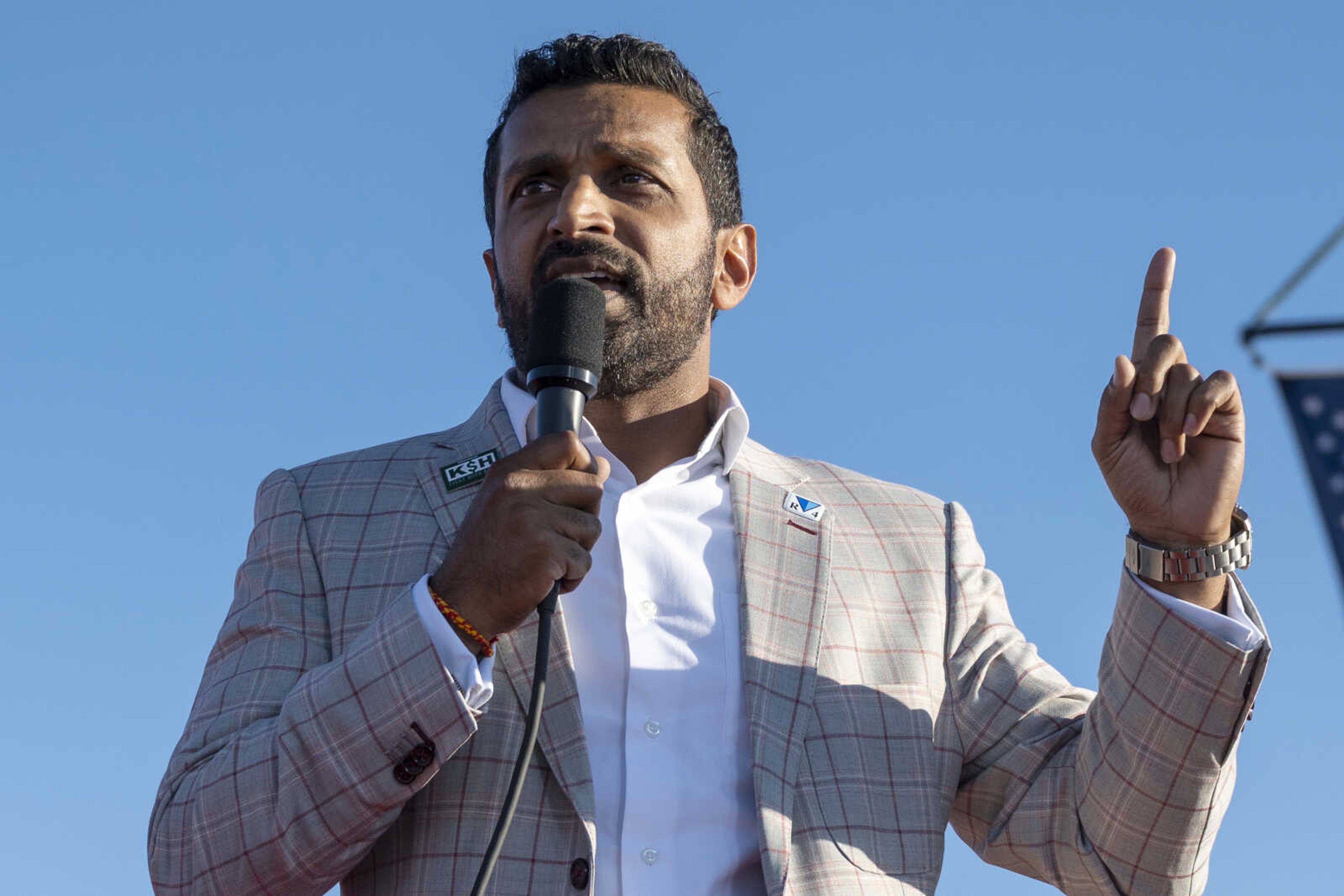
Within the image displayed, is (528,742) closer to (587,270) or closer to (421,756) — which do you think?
(421,756)

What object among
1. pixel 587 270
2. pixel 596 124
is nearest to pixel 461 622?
pixel 587 270

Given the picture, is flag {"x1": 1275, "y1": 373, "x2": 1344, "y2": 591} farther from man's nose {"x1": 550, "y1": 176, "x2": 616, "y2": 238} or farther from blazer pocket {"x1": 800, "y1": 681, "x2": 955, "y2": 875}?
man's nose {"x1": 550, "y1": 176, "x2": 616, "y2": 238}

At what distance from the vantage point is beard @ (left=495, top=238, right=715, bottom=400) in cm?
426

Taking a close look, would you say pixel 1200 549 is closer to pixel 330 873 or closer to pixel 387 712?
pixel 387 712

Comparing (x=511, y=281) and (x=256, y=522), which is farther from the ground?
(x=511, y=281)

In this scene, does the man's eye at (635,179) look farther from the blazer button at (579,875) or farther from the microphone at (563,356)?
the blazer button at (579,875)

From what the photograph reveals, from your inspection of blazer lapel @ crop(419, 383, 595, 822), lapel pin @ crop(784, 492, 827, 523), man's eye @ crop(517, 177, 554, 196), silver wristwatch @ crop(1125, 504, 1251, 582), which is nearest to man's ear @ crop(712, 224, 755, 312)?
man's eye @ crop(517, 177, 554, 196)

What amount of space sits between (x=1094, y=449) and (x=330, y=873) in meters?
1.92

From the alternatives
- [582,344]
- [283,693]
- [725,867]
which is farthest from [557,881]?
[582,344]

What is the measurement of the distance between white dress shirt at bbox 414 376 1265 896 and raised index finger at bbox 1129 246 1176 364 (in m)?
0.55

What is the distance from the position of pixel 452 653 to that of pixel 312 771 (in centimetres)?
37

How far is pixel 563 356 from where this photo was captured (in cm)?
315

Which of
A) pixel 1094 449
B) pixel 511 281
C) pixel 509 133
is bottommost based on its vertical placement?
pixel 1094 449

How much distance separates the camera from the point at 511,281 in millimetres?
4430
